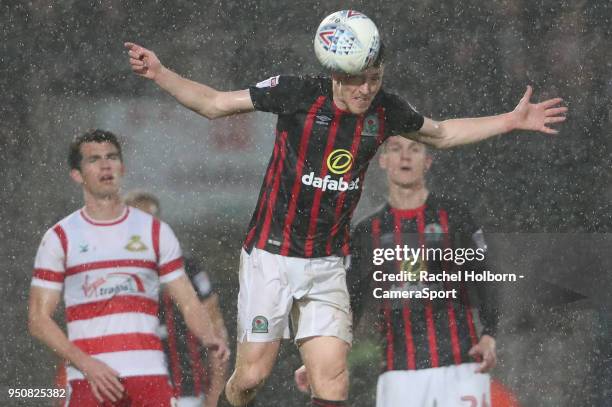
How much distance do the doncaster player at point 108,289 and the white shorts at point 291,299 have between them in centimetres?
95

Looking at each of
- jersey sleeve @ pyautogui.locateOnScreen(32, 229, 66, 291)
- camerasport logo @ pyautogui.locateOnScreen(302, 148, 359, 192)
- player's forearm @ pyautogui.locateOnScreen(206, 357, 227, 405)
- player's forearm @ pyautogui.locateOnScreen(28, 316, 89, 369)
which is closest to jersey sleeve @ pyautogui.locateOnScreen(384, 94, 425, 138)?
camerasport logo @ pyautogui.locateOnScreen(302, 148, 359, 192)

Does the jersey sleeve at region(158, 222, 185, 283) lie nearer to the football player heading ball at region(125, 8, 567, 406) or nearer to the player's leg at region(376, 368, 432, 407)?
the football player heading ball at region(125, 8, 567, 406)

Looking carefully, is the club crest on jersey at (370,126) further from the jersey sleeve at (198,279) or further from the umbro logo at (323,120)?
the jersey sleeve at (198,279)

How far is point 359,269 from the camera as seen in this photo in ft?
20.1

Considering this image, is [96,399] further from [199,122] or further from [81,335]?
[199,122]

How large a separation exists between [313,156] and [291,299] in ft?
2.13

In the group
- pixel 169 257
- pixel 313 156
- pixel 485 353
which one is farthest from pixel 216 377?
pixel 313 156

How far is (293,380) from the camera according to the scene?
625cm

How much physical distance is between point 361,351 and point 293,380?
41cm

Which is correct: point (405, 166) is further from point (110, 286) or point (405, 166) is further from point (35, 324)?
point (35, 324)

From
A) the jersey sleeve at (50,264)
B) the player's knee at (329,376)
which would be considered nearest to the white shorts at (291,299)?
the player's knee at (329,376)

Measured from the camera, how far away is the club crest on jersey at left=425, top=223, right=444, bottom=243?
6.15 metres

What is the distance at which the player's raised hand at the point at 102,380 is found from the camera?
5953 millimetres

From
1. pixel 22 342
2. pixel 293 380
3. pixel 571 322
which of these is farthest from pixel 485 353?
pixel 22 342
